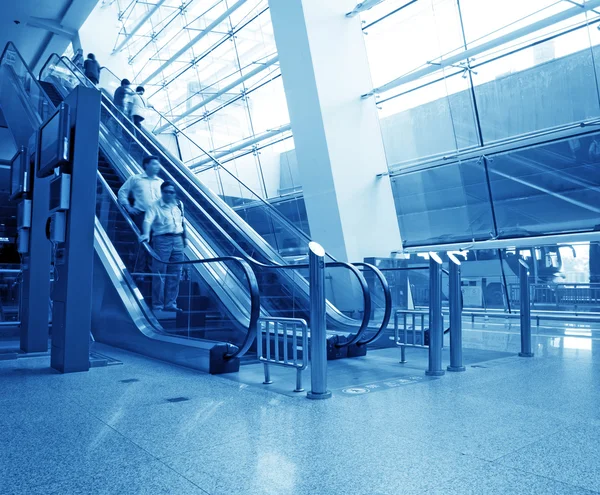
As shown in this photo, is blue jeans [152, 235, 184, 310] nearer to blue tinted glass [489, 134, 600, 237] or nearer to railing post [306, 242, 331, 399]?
railing post [306, 242, 331, 399]

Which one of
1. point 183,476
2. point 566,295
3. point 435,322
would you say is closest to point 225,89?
point 566,295

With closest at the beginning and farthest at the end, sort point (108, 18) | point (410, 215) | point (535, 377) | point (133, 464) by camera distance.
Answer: point (133, 464)
point (535, 377)
point (410, 215)
point (108, 18)

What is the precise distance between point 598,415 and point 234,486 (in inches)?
113

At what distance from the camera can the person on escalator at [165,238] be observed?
23.7ft

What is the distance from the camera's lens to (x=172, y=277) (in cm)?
720

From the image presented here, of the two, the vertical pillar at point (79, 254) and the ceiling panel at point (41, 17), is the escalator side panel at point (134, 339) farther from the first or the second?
the ceiling panel at point (41, 17)

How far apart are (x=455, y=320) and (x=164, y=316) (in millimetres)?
3487

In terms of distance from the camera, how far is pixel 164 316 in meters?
6.95

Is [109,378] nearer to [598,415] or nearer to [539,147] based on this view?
[598,415]

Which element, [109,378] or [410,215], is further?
[410,215]

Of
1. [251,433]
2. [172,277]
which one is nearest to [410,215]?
[172,277]

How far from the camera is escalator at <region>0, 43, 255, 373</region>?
581 cm

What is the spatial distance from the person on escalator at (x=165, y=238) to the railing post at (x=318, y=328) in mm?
3024

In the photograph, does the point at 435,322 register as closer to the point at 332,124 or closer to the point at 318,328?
the point at 318,328
